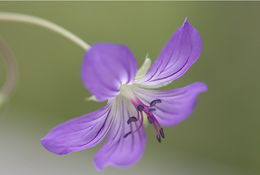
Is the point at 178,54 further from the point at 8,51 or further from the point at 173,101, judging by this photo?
the point at 8,51

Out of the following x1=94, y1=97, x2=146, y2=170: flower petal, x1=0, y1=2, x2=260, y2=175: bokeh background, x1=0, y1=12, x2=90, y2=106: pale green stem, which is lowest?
x1=94, y1=97, x2=146, y2=170: flower petal

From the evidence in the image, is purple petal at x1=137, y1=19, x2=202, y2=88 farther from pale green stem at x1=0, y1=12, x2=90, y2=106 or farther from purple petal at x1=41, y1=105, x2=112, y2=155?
pale green stem at x1=0, y1=12, x2=90, y2=106

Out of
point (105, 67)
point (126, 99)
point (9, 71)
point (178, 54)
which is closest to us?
point (105, 67)

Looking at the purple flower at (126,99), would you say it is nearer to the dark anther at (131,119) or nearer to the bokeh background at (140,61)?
the dark anther at (131,119)

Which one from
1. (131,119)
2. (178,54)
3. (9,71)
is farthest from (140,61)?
(178,54)

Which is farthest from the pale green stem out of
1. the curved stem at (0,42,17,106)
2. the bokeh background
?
the bokeh background

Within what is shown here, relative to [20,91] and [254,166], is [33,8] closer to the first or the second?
[20,91]

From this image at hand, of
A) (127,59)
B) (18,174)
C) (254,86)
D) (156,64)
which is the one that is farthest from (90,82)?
(254,86)
